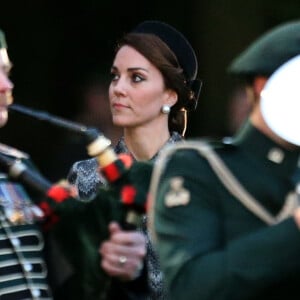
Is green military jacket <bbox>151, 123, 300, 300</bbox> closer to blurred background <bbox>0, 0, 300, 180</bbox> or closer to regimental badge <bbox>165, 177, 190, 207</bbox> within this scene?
regimental badge <bbox>165, 177, 190, 207</bbox>

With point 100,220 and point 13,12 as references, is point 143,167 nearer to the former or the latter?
point 100,220

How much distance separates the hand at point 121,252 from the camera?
444cm

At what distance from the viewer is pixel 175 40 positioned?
583 centimetres

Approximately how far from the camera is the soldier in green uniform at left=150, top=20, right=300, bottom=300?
3857 millimetres

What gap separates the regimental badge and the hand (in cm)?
49

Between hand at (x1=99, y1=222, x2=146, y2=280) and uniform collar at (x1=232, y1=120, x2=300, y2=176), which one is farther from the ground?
uniform collar at (x1=232, y1=120, x2=300, y2=176)

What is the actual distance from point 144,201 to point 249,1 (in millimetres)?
6163

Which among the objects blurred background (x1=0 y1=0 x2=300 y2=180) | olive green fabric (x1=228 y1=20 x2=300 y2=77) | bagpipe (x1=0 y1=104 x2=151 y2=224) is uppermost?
olive green fabric (x1=228 y1=20 x2=300 y2=77)

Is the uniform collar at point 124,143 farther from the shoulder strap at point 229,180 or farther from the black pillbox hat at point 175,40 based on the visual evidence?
the shoulder strap at point 229,180

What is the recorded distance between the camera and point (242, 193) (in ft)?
13.0

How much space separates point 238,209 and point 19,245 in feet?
3.08
